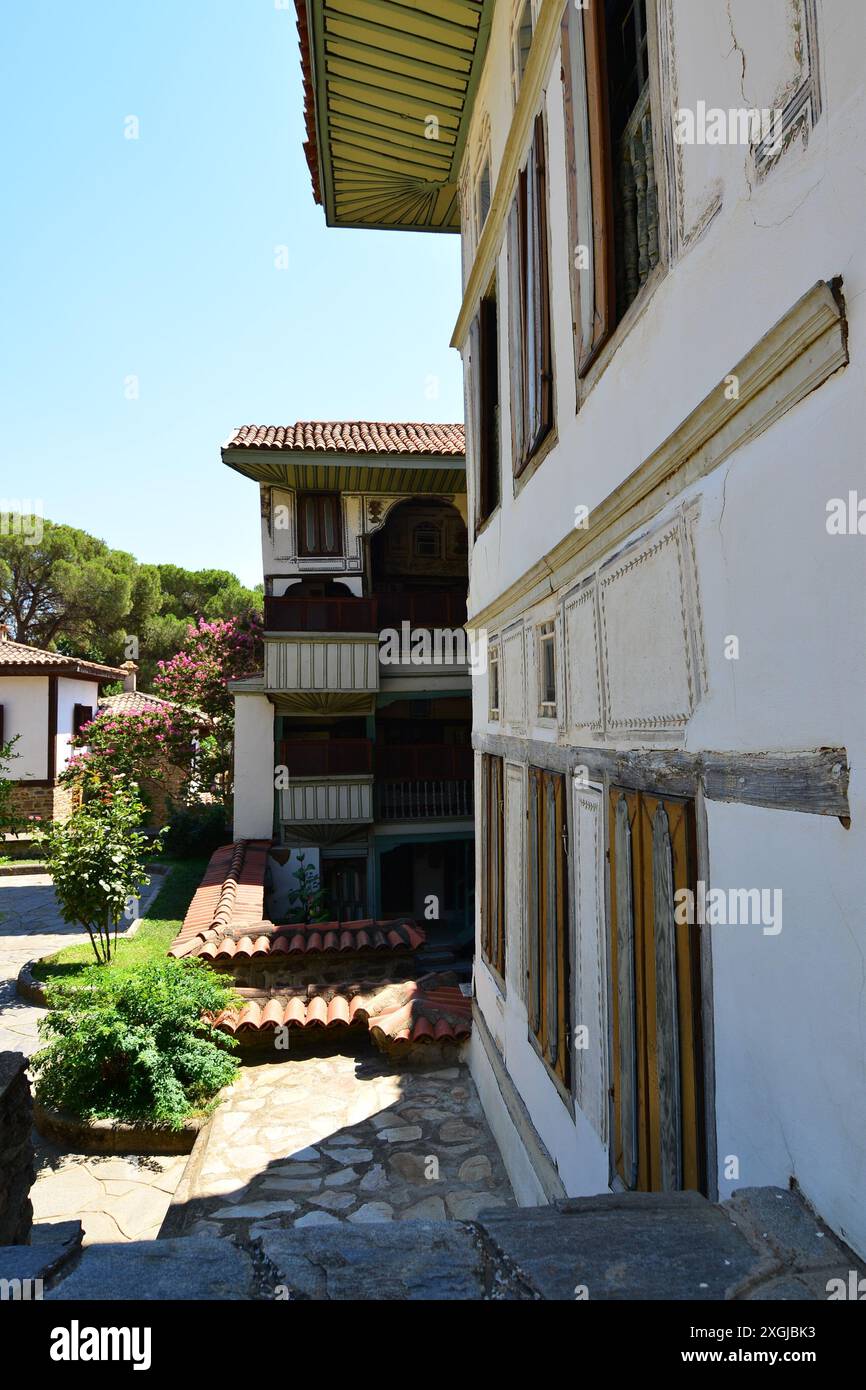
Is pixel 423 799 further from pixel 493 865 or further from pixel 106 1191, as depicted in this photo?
pixel 106 1191

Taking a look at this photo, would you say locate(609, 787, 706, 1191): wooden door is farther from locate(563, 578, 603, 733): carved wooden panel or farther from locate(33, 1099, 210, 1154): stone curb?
locate(33, 1099, 210, 1154): stone curb

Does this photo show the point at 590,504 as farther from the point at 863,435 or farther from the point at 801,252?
the point at 863,435

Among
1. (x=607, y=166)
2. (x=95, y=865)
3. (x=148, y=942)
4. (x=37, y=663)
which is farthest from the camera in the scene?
(x=37, y=663)

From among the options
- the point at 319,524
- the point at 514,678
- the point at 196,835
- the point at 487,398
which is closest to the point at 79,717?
the point at 196,835

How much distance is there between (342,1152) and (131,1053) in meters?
1.94

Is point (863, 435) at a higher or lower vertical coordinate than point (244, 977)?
A: higher

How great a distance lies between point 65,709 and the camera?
21.0m

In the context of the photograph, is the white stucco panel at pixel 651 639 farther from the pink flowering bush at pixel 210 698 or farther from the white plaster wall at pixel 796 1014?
the pink flowering bush at pixel 210 698

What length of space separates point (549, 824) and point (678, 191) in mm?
3123

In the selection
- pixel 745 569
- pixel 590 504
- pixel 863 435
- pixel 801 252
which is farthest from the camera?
Answer: pixel 590 504

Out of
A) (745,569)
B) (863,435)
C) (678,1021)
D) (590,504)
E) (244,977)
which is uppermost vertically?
(590,504)

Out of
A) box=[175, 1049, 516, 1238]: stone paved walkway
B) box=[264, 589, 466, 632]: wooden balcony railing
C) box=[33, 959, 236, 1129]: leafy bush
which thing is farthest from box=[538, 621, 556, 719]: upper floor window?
box=[264, 589, 466, 632]: wooden balcony railing

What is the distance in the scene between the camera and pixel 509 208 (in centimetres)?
541
